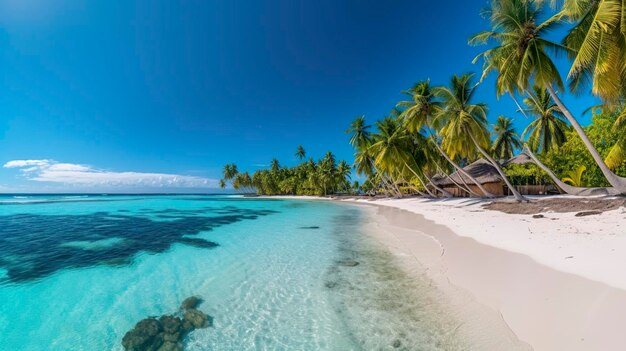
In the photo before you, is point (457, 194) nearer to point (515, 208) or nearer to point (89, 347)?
A: point (515, 208)

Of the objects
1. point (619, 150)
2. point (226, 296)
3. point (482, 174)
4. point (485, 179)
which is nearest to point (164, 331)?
point (226, 296)

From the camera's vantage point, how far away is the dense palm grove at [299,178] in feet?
169

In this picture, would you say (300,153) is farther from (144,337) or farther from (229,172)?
(144,337)

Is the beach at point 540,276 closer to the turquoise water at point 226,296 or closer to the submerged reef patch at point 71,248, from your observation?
the turquoise water at point 226,296

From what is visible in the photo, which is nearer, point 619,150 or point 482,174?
point 619,150

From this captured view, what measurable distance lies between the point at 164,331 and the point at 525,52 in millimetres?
15613

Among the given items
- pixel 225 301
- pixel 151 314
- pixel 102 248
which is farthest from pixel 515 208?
pixel 102 248

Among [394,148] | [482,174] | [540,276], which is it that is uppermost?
[394,148]

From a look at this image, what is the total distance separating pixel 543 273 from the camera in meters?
4.55

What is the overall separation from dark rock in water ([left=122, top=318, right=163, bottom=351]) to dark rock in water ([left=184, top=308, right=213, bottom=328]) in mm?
421

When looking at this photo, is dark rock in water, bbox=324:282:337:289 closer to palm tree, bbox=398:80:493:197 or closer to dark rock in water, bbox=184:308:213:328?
dark rock in water, bbox=184:308:213:328

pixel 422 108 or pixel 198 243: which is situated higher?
pixel 422 108

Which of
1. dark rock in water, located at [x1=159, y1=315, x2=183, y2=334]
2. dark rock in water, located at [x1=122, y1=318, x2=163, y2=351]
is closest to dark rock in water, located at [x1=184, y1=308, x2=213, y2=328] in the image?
dark rock in water, located at [x1=159, y1=315, x2=183, y2=334]

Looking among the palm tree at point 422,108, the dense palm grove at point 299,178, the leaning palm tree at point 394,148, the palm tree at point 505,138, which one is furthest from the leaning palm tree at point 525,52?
the dense palm grove at point 299,178
